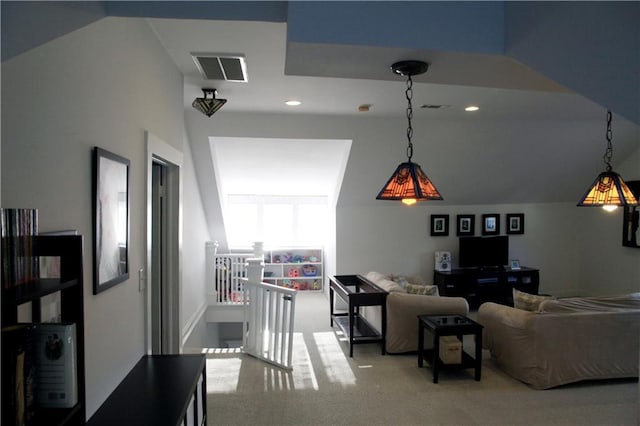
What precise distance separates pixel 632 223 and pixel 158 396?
766 cm

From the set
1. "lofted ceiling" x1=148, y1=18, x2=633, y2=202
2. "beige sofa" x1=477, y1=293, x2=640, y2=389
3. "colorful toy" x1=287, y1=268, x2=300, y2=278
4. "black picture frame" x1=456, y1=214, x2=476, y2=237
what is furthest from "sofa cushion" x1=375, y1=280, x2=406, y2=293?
"colorful toy" x1=287, y1=268, x2=300, y2=278

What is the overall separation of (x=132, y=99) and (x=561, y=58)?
2.19 metres

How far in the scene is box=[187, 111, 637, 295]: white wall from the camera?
5484 millimetres

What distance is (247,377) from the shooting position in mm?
4078

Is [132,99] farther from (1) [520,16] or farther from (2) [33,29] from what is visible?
(1) [520,16]

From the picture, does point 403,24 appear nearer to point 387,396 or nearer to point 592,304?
point 387,396

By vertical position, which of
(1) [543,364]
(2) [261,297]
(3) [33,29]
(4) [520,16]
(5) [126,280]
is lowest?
(1) [543,364]

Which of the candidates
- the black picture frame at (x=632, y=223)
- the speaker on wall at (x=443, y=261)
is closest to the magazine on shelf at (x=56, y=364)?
the speaker on wall at (x=443, y=261)

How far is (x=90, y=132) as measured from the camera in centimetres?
192

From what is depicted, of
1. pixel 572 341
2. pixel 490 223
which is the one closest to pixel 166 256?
pixel 572 341

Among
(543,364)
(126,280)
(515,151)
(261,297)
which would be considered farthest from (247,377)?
(515,151)

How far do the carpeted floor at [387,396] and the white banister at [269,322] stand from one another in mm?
126

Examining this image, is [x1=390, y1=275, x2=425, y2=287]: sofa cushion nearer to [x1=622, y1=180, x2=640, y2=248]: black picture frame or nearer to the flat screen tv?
the flat screen tv

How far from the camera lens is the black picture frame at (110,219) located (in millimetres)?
1964
